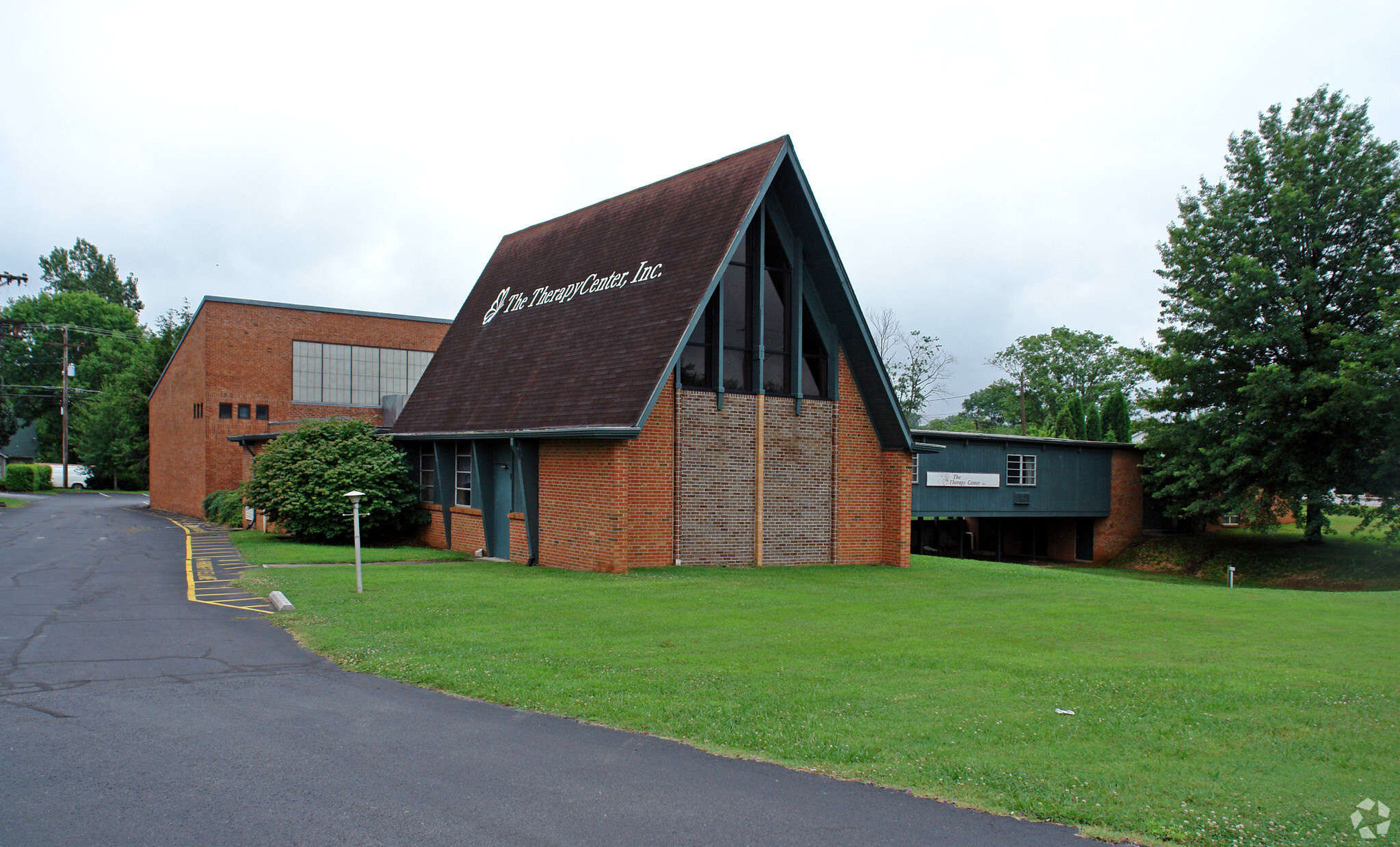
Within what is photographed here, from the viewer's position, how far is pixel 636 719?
709 centimetres

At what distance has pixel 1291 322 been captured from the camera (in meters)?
30.6

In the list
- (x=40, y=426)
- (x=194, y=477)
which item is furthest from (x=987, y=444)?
(x=40, y=426)

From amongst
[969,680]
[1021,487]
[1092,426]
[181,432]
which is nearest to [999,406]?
[1092,426]

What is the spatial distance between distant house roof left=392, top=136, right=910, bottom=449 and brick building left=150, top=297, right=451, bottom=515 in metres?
15.9

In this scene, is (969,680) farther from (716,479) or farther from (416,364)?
(416,364)

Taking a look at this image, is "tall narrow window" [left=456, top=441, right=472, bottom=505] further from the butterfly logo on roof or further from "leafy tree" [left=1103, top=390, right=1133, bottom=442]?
"leafy tree" [left=1103, top=390, right=1133, bottom=442]

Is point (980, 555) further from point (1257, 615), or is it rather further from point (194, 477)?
point (194, 477)

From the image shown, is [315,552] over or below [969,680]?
below

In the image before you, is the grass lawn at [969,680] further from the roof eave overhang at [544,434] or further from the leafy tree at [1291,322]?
the leafy tree at [1291,322]

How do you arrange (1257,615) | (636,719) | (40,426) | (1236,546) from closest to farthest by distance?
1. (636,719)
2. (1257,615)
3. (1236,546)
4. (40,426)

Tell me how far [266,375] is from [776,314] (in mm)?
29214

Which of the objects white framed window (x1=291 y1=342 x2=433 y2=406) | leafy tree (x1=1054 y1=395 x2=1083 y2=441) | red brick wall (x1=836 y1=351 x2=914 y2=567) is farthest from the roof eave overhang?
leafy tree (x1=1054 y1=395 x2=1083 y2=441)

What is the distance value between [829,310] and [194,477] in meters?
33.5

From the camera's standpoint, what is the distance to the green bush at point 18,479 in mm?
61844
